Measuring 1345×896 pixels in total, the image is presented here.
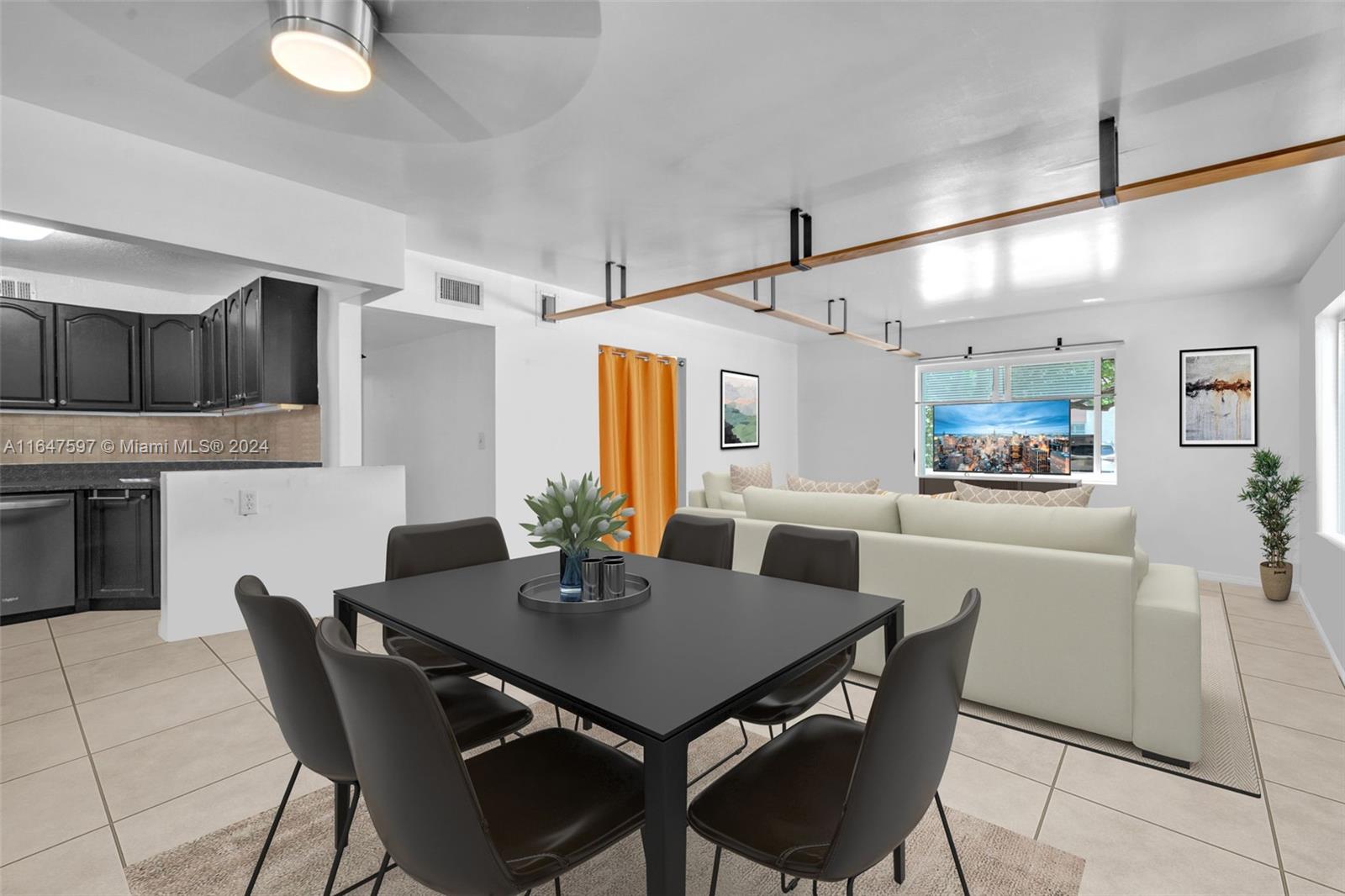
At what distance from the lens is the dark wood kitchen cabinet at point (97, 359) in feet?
15.4

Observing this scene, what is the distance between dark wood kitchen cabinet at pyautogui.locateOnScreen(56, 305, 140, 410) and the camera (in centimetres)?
470

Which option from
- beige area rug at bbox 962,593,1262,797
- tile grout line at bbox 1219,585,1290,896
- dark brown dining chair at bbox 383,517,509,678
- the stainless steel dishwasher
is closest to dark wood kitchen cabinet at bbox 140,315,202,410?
the stainless steel dishwasher

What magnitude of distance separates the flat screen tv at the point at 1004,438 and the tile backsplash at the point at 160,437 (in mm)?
6395

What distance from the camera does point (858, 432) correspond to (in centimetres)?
782

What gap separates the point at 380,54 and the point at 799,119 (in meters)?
1.56

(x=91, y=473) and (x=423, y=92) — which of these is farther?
(x=91, y=473)

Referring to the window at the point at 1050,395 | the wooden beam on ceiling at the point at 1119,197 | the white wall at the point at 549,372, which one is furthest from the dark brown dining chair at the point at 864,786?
the window at the point at 1050,395

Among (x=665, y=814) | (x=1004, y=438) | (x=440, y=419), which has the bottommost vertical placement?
(x=665, y=814)

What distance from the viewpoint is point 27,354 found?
4.54 meters

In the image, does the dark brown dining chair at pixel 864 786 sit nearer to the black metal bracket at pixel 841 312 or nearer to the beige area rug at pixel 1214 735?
the beige area rug at pixel 1214 735

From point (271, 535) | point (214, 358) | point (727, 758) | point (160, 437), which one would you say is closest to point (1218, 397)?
point (727, 758)

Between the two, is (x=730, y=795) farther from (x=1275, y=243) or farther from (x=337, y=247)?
(x=1275, y=243)

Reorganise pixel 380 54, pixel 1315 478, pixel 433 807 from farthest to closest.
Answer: pixel 1315 478 → pixel 380 54 → pixel 433 807

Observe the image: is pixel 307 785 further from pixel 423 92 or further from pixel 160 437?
pixel 160 437
